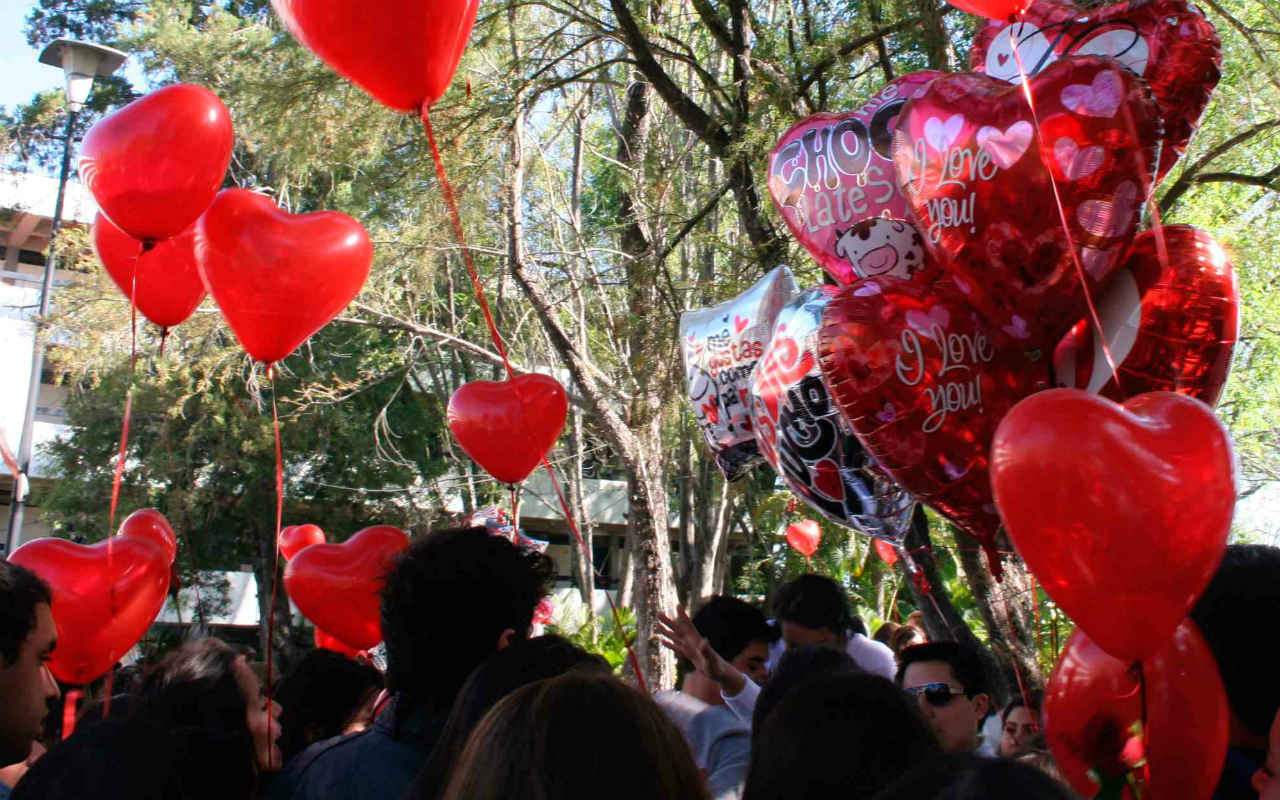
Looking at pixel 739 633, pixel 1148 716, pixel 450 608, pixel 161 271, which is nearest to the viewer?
pixel 1148 716

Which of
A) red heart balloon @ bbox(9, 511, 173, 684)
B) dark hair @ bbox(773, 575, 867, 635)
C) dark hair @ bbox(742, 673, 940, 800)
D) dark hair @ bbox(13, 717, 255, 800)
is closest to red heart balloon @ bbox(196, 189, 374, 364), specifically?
red heart balloon @ bbox(9, 511, 173, 684)

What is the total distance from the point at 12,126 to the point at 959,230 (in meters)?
22.1

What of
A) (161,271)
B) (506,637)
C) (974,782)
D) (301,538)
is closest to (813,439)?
(506,637)

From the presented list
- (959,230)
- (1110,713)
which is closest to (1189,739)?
(1110,713)

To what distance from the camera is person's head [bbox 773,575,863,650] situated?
424 cm

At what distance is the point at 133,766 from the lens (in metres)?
1.71

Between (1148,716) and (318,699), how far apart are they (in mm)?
2140

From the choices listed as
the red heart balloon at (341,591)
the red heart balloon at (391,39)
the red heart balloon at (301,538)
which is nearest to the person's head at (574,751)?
the red heart balloon at (391,39)

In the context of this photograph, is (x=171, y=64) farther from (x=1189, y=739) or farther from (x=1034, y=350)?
(x=1189, y=739)

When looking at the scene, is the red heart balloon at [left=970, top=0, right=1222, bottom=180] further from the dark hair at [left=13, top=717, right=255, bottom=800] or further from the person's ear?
the dark hair at [left=13, top=717, right=255, bottom=800]

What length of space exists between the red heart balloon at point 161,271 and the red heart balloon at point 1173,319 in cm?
318

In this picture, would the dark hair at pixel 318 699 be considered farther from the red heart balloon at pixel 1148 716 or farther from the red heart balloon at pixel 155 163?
the red heart balloon at pixel 1148 716

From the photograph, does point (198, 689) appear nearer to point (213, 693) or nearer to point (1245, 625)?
point (213, 693)

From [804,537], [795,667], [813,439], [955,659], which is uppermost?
[813,439]
